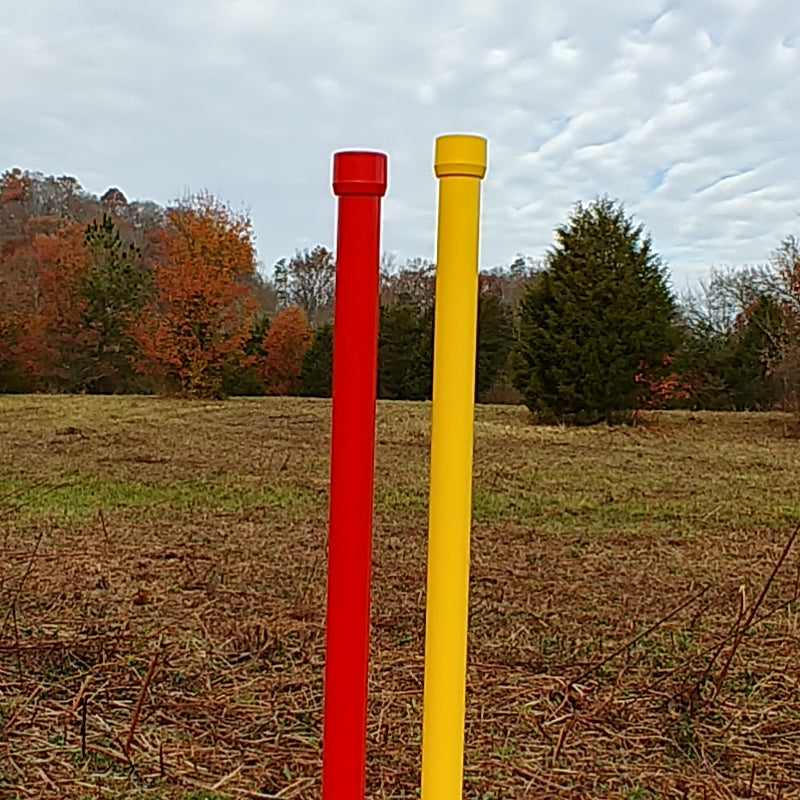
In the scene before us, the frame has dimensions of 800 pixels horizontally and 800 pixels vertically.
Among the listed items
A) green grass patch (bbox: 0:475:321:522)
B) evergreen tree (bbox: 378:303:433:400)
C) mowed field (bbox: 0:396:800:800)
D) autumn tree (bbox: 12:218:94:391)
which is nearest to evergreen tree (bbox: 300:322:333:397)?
evergreen tree (bbox: 378:303:433:400)

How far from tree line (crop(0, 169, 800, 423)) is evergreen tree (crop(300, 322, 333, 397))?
0.04 metres

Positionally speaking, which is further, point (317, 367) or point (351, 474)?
point (317, 367)

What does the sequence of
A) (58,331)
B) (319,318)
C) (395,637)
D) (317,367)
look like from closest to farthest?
(395,637), (317,367), (58,331), (319,318)

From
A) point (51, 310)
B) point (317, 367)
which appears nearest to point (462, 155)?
point (317, 367)

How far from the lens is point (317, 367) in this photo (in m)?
16.8

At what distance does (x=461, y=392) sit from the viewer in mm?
973

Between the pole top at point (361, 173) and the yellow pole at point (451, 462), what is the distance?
66 mm

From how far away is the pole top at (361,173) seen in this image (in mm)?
955

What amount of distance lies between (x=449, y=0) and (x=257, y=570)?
8.96 feet

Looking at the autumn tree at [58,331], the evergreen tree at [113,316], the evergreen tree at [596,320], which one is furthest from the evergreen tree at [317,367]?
the evergreen tree at [596,320]

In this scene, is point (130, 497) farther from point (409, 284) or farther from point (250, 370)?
point (409, 284)

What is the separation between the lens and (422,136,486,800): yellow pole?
3.13 feet

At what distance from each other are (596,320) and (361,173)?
1064cm

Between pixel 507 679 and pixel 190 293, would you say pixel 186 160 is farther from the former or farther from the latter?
pixel 507 679
